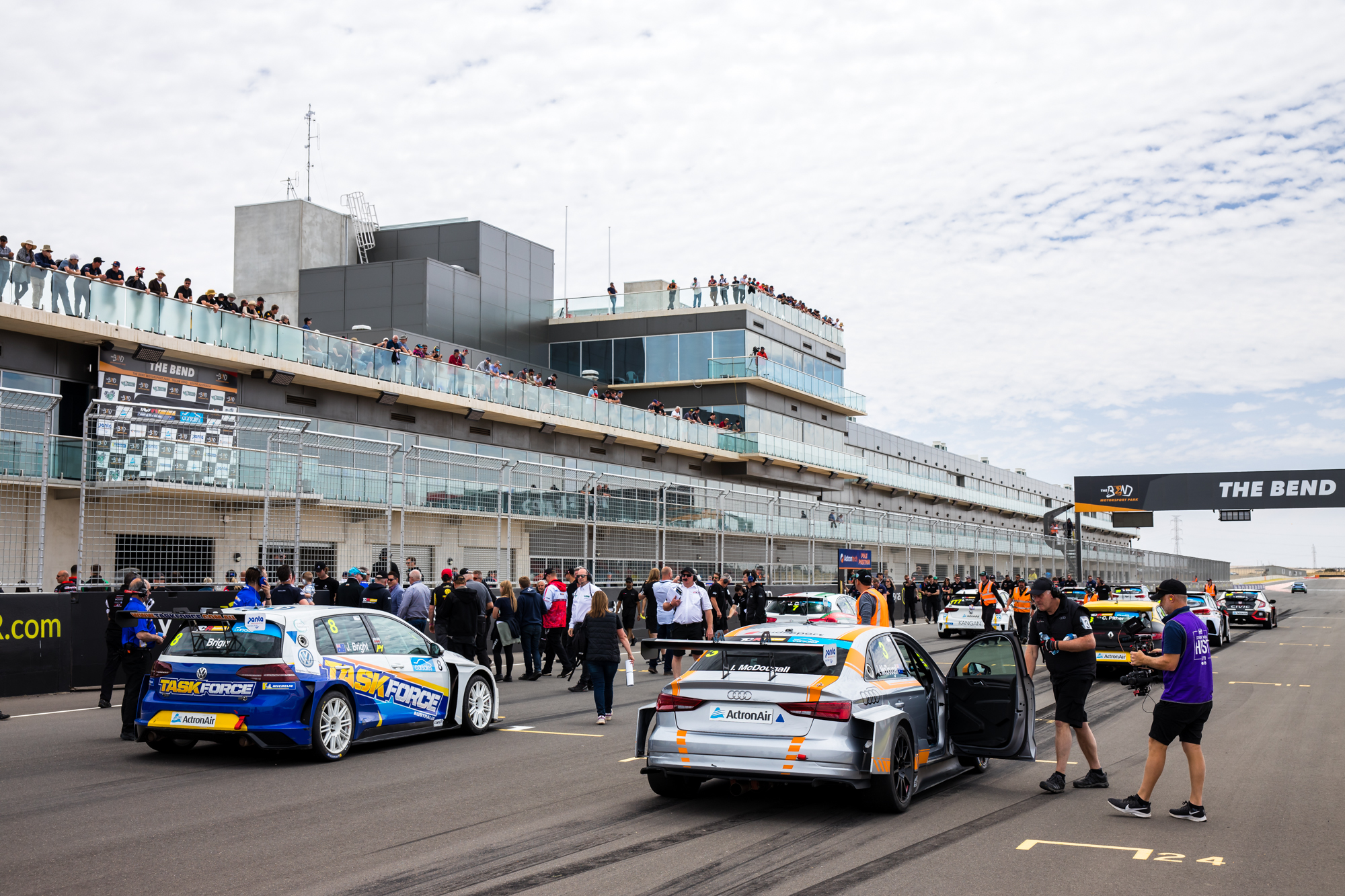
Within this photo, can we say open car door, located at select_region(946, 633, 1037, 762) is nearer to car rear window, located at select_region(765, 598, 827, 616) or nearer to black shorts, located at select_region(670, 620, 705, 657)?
black shorts, located at select_region(670, 620, 705, 657)

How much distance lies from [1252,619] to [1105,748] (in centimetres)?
3284

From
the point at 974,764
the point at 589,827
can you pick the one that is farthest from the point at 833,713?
the point at 974,764

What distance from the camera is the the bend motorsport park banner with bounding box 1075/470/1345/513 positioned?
58531 millimetres

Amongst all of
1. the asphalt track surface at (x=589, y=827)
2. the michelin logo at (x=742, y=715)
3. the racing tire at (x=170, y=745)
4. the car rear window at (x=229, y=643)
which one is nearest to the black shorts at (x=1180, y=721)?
the asphalt track surface at (x=589, y=827)

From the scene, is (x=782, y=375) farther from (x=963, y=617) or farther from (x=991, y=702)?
(x=991, y=702)

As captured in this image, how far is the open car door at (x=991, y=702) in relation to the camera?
9.07 metres

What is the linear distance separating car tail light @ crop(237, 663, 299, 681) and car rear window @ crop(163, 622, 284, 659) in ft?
0.35

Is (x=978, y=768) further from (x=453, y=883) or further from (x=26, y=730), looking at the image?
(x=26, y=730)

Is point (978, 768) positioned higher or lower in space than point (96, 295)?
lower

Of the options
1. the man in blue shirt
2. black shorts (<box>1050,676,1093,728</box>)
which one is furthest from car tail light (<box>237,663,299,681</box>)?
black shorts (<box>1050,676,1093,728</box>)

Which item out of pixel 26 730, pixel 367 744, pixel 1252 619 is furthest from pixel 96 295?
pixel 1252 619

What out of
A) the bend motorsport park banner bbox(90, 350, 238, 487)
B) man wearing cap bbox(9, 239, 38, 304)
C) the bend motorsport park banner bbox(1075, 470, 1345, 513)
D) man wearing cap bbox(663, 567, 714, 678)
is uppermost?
man wearing cap bbox(9, 239, 38, 304)

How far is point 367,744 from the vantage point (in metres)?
11.6

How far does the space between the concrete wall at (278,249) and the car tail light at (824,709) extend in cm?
4728
